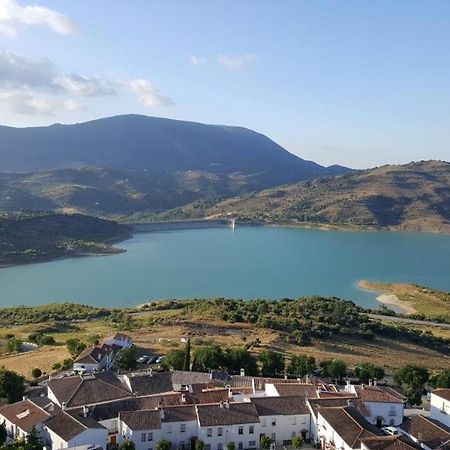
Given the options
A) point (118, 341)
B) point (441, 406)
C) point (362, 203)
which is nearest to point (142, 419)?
point (441, 406)

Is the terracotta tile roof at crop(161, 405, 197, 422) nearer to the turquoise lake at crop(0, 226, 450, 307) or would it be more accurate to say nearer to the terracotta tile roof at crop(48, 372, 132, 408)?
the terracotta tile roof at crop(48, 372, 132, 408)

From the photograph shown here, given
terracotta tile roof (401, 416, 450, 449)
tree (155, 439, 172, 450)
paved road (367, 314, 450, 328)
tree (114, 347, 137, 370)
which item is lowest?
paved road (367, 314, 450, 328)

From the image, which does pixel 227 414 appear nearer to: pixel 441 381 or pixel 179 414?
pixel 179 414

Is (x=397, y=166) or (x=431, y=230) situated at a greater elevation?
(x=397, y=166)

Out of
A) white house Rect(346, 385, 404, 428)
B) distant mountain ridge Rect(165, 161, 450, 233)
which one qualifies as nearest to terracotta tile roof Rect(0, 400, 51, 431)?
white house Rect(346, 385, 404, 428)

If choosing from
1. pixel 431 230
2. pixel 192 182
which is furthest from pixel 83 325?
pixel 192 182

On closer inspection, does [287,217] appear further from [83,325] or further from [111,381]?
[111,381]

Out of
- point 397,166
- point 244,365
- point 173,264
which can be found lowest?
point 173,264
